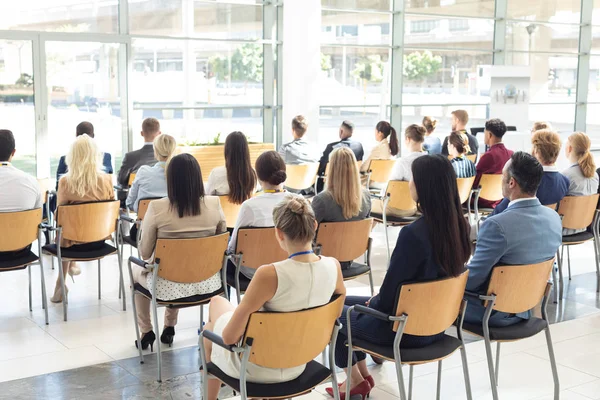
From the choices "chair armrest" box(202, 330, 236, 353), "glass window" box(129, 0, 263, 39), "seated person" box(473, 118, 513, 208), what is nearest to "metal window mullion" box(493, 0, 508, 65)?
"glass window" box(129, 0, 263, 39)

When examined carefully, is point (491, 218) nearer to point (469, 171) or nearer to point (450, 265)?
point (450, 265)

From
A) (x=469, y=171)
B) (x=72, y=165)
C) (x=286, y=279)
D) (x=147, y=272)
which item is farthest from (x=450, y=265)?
(x=469, y=171)

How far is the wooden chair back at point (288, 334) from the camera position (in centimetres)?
301

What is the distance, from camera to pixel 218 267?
4543 mm

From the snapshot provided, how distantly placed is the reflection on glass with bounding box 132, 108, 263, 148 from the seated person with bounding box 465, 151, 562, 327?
25.0ft

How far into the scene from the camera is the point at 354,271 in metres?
5.14

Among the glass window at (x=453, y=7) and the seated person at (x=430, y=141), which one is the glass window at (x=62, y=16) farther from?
the glass window at (x=453, y=7)

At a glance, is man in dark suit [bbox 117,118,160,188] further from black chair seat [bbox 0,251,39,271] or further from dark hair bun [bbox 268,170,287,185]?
dark hair bun [bbox 268,170,287,185]

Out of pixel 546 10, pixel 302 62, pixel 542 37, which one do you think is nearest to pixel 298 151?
pixel 302 62

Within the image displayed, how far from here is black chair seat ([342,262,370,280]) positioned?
16.6 feet

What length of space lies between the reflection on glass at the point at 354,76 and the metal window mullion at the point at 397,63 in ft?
0.36

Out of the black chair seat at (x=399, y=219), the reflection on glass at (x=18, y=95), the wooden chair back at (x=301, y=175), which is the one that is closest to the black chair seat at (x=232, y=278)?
the black chair seat at (x=399, y=219)

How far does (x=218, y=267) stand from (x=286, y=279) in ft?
5.02

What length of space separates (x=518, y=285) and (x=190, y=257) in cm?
184
